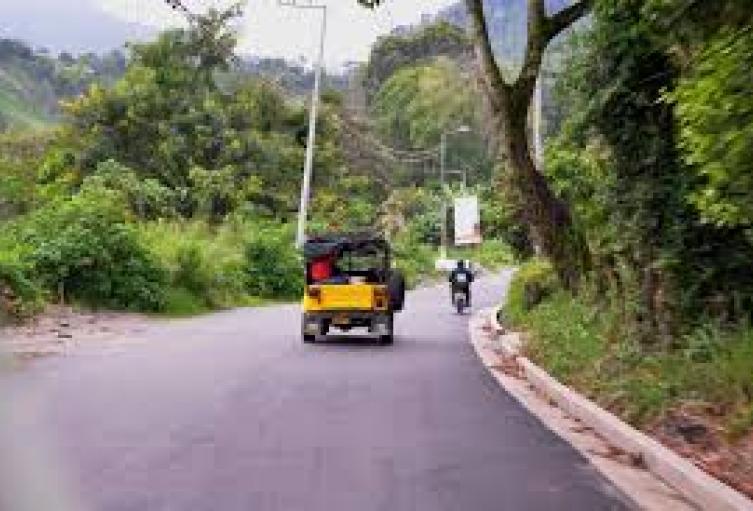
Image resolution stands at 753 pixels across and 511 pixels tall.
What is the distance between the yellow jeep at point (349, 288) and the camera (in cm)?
2470

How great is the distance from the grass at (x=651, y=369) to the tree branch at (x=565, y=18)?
16.5ft

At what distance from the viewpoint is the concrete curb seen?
27.8 ft

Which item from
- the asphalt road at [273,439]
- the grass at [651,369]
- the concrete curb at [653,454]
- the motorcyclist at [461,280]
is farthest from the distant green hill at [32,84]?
the concrete curb at [653,454]

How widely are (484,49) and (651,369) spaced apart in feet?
32.6

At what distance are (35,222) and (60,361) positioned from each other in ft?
42.4

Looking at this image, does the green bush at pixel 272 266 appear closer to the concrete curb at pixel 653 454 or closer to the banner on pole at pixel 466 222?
the concrete curb at pixel 653 454

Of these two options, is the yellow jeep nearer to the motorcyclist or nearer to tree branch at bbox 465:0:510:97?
tree branch at bbox 465:0:510:97

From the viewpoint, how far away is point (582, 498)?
8.91 meters

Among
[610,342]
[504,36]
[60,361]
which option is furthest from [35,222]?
[504,36]

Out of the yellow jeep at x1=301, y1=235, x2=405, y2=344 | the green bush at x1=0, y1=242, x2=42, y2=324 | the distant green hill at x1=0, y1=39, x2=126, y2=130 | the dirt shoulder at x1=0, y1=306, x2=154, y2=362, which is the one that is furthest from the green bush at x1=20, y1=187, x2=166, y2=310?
the distant green hill at x1=0, y1=39, x2=126, y2=130

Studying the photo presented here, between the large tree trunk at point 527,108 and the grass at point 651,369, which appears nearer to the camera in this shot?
the grass at point 651,369

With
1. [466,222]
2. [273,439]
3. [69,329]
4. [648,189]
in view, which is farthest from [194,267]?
[466,222]

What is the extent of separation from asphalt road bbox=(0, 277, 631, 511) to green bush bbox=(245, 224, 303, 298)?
23809mm

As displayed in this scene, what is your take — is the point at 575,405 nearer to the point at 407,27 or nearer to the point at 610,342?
the point at 610,342
